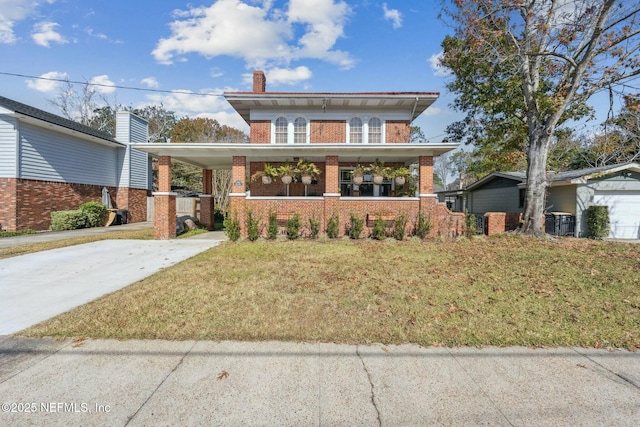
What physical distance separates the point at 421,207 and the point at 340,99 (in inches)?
246

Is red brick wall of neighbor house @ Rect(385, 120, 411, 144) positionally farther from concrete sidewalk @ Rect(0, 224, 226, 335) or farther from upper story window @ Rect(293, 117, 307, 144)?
concrete sidewalk @ Rect(0, 224, 226, 335)

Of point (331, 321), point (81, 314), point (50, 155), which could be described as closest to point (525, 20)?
point (331, 321)

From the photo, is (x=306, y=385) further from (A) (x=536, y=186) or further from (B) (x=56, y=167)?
(B) (x=56, y=167)

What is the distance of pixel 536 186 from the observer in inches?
493

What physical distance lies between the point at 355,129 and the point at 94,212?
595 inches

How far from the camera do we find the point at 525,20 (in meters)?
12.0

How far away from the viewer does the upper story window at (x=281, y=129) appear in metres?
15.0

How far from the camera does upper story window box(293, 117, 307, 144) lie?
15.0 metres

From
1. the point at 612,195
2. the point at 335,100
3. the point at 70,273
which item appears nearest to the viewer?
the point at 70,273

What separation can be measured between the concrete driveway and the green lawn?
0.47 meters

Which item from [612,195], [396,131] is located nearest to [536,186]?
[612,195]

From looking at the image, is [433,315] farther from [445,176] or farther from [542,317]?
[445,176]

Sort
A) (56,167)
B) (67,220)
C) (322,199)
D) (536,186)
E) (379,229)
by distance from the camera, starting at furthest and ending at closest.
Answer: (56,167)
(67,220)
(536,186)
(322,199)
(379,229)

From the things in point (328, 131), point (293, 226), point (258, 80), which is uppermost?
point (258, 80)
